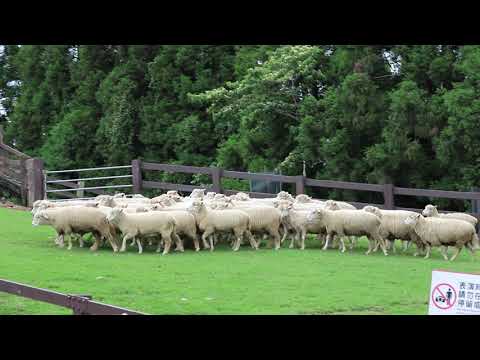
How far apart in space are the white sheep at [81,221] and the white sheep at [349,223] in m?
4.13

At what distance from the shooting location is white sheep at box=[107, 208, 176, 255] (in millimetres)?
15648

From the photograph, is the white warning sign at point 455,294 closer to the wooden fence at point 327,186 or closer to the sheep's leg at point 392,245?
the sheep's leg at point 392,245

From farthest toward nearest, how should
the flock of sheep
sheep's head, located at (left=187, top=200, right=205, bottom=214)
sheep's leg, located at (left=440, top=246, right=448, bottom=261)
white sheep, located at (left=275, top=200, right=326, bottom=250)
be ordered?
1. white sheep, located at (left=275, top=200, right=326, bottom=250)
2. sheep's head, located at (left=187, top=200, right=205, bottom=214)
3. the flock of sheep
4. sheep's leg, located at (left=440, top=246, right=448, bottom=261)

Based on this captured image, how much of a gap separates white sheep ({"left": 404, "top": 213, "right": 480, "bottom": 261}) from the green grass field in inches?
12.2

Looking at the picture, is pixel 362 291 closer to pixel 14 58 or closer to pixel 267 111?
pixel 267 111

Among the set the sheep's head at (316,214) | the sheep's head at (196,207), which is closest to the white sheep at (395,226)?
the sheep's head at (316,214)

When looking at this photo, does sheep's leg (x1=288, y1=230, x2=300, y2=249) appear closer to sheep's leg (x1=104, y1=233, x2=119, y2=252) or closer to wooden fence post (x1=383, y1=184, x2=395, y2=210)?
wooden fence post (x1=383, y1=184, x2=395, y2=210)

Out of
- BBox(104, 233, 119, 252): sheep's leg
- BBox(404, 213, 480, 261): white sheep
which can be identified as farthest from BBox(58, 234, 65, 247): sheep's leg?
BBox(404, 213, 480, 261): white sheep

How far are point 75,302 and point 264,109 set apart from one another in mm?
18905

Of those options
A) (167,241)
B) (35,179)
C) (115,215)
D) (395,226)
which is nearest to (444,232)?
(395,226)

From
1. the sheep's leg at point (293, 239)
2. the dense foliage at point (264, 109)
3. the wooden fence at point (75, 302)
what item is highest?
the dense foliage at point (264, 109)

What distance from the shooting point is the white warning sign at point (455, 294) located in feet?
23.8

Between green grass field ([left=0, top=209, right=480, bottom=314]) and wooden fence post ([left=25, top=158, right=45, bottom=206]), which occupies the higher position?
wooden fence post ([left=25, top=158, right=45, bottom=206])

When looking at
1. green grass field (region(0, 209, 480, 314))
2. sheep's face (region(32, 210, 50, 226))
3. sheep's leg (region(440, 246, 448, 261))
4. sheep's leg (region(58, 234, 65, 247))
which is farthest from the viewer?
sheep's leg (region(58, 234, 65, 247))
